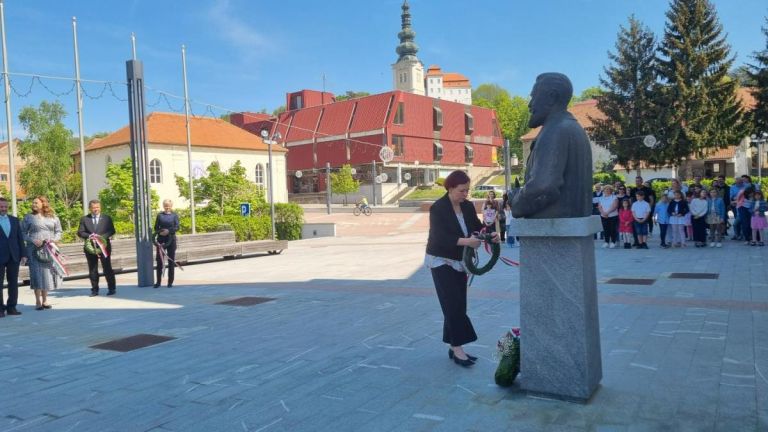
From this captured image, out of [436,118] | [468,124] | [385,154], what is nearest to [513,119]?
[468,124]

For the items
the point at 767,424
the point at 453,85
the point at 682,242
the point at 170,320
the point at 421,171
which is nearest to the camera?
the point at 767,424

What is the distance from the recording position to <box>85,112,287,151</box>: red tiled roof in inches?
1795

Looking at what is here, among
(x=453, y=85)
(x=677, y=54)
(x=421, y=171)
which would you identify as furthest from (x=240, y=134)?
(x=453, y=85)

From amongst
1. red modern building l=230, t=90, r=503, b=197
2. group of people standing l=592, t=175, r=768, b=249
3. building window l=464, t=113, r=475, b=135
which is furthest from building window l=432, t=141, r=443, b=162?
group of people standing l=592, t=175, r=768, b=249

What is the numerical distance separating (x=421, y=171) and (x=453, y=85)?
3534 inches

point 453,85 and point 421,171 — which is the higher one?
point 453,85

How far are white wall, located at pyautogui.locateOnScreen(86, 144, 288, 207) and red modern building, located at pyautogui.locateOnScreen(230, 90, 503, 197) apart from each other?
716cm

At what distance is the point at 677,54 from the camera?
38.0 meters

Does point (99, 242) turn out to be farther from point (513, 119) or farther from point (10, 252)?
point (513, 119)

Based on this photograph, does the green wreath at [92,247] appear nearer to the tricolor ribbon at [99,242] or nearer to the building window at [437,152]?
the tricolor ribbon at [99,242]

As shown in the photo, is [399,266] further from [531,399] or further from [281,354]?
[531,399]

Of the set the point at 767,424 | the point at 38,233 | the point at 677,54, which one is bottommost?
the point at 767,424

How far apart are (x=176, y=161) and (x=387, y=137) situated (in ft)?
68.4

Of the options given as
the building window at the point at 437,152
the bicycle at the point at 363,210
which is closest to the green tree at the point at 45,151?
the bicycle at the point at 363,210
